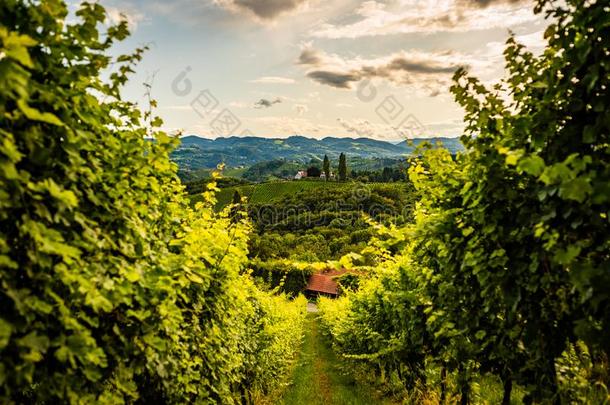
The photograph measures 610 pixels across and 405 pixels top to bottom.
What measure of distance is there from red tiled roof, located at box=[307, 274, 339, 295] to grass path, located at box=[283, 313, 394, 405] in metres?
42.5

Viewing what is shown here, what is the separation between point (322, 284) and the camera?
223ft

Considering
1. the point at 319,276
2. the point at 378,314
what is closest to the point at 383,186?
the point at 319,276

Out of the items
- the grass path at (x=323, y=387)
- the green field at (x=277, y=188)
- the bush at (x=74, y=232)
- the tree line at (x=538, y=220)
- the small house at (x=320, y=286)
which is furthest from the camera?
the green field at (x=277, y=188)

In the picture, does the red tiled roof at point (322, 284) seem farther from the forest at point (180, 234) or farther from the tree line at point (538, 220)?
the tree line at point (538, 220)

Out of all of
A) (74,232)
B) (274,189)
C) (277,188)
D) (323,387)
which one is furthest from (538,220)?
(277,188)

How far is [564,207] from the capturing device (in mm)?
2738

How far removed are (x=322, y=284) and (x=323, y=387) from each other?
54.1 meters

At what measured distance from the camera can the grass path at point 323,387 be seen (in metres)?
11.7

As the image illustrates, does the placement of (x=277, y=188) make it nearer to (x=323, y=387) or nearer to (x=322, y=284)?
(x=322, y=284)

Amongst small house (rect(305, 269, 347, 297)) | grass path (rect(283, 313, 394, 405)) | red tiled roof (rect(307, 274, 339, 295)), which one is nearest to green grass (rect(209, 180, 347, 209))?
red tiled roof (rect(307, 274, 339, 295))

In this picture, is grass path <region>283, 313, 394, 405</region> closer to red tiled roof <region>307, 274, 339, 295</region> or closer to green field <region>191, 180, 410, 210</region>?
red tiled roof <region>307, 274, 339, 295</region>

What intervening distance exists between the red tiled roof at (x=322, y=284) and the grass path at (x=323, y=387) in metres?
42.5

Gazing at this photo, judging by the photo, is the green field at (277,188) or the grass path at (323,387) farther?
the green field at (277,188)

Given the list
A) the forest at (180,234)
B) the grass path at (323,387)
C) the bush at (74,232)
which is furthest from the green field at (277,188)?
the bush at (74,232)
